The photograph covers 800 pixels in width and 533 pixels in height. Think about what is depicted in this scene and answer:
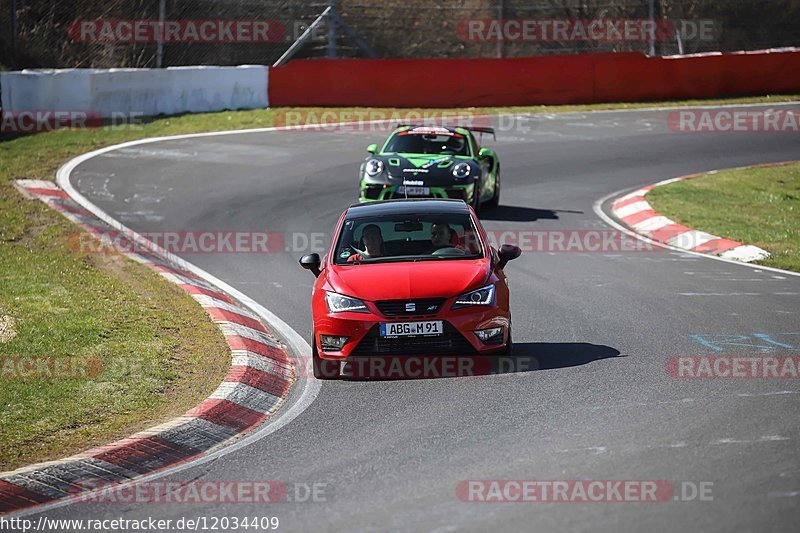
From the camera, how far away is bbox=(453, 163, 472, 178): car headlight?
1739 cm

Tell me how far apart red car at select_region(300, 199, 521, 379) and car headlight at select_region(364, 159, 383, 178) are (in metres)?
6.86

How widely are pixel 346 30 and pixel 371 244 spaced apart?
868 inches

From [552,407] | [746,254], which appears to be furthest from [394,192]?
[552,407]

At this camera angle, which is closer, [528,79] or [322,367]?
[322,367]

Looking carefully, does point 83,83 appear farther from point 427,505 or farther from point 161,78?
point 427,505

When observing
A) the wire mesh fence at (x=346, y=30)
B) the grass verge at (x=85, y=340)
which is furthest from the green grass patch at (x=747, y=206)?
the wire mesh fence at (x=346, y=30)

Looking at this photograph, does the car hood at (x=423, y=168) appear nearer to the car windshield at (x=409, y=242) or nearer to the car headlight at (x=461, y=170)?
the car headlight at (x=461, y=170)

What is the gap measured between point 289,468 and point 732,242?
34.9 ft

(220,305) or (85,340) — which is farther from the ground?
(85,340)

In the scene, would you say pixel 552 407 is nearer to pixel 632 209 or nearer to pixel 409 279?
pixel 409 279

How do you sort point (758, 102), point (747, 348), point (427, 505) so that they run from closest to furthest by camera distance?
point (427, 505) → point (747, 348) → point (758, 102)

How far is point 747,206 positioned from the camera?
1964cm

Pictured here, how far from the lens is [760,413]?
7594mm

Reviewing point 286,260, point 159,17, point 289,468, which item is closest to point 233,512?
point 289,468
